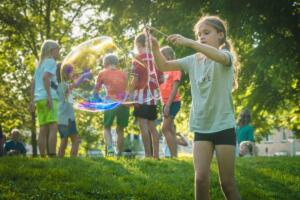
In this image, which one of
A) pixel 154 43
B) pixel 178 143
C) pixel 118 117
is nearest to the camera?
pixel 154 43

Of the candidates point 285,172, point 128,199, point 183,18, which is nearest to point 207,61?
point 128,199

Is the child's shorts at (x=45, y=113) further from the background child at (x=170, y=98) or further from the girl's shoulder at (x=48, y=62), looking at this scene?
the background child at (x=170, y=98)

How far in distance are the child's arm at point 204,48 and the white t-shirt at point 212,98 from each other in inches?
→ 5.7

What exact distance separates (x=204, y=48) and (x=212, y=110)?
62cm

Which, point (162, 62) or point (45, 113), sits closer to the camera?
point (162, 62)

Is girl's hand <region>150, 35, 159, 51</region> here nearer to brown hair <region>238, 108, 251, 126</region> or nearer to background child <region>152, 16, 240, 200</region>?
background child <region>152, 16, 240, 200</region>

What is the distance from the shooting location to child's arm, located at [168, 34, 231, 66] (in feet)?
15.7

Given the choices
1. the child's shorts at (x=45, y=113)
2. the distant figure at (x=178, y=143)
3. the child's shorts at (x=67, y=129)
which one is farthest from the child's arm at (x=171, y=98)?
the distant figure at (x=178, y=143)

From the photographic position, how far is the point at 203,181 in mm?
4934

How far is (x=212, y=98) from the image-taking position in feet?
16.8

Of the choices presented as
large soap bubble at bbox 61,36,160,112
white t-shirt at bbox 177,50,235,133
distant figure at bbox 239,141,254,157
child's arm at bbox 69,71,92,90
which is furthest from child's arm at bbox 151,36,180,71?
distant figure at bbox 239,141,254,157

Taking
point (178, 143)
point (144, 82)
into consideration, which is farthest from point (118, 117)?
point (178, 143)

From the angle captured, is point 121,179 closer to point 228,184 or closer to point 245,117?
point 228,184

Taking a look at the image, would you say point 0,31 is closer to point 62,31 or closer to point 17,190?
point 62,31
